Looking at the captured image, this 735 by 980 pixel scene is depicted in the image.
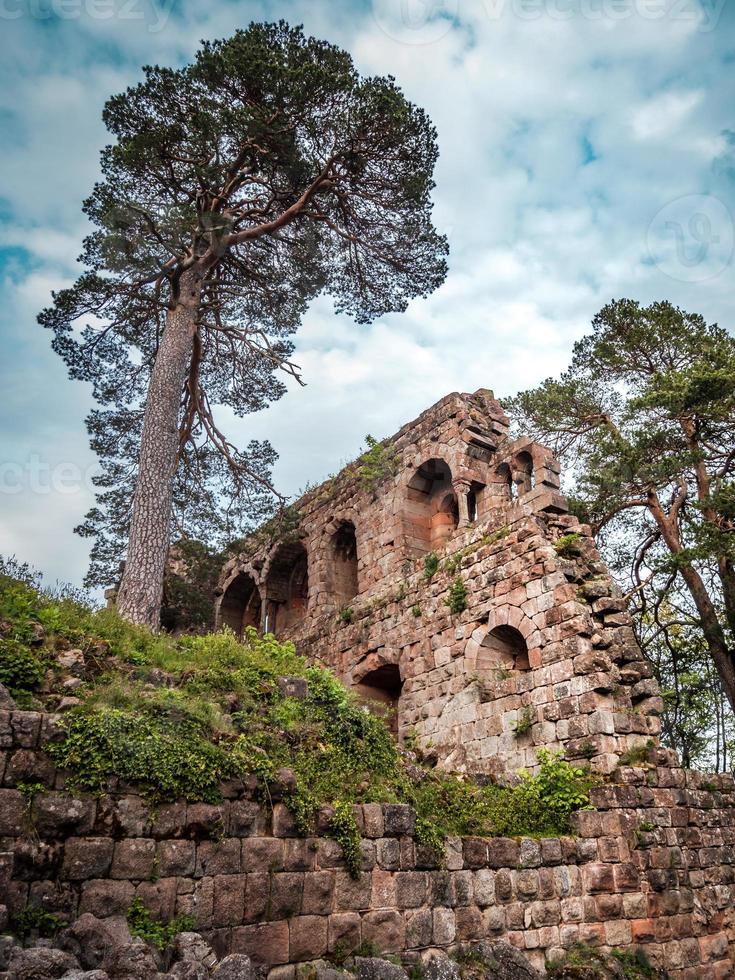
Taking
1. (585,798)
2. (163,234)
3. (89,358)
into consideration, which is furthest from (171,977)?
(89,358)

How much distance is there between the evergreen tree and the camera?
12.6 m

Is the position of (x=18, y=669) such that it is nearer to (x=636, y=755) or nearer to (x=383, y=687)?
(x=636, y=755)

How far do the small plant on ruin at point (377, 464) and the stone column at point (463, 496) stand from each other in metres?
2.52

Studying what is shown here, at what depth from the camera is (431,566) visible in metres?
12.9

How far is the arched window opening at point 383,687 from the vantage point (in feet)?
44.8

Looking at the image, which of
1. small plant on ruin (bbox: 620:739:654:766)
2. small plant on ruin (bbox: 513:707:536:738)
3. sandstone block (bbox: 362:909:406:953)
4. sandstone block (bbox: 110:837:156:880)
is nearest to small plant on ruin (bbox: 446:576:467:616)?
small plant on ruin (bbox: 513:707:536:738)

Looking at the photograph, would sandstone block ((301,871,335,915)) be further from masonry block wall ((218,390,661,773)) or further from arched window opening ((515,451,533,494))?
arched window opening ((515,451,533,494))

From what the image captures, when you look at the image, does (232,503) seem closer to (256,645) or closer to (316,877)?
(256,645)

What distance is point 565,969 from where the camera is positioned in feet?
23.6

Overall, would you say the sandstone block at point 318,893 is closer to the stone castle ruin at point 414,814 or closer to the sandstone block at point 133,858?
the stone castle ruin at point 414,814

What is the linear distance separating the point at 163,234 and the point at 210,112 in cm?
226

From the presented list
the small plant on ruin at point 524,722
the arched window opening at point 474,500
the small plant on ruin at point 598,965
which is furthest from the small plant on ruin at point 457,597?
the small plant on ruin at point 598,965

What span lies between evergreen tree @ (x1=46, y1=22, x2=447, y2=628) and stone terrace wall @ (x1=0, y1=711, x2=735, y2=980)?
628 centimetres

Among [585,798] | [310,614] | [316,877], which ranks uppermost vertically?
[310,614]
